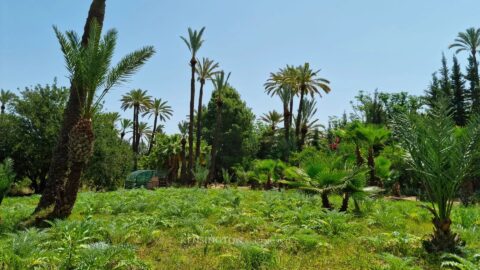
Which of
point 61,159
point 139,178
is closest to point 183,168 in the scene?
point 139,178

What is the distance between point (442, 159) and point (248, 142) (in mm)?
42821

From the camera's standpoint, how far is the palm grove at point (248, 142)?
8.26 m

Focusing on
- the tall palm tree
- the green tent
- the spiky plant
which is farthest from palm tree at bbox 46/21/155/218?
the tall palm tree

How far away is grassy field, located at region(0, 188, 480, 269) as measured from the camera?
6.44 m

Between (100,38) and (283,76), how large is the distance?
34280 millimetres

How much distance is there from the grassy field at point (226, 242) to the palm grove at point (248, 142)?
2.97ft

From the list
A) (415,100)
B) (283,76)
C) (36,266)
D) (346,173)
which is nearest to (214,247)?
(36,266)

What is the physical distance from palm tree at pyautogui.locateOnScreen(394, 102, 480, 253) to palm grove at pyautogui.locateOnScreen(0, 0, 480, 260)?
0.07 ft

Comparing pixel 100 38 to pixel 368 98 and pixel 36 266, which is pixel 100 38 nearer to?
pixel 36 266

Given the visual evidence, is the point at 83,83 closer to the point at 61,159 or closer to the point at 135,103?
the point at 61,159

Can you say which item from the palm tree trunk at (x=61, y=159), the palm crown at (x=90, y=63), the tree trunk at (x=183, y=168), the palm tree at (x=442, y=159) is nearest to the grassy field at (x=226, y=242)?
the palm tree at (x=442, y=159)

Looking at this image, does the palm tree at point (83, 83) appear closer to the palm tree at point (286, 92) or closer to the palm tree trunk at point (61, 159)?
the palm tree trunk at point (61, 159)

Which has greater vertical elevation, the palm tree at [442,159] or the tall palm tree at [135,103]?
the tall palm tree at [135,103]

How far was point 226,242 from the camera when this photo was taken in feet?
25.0
